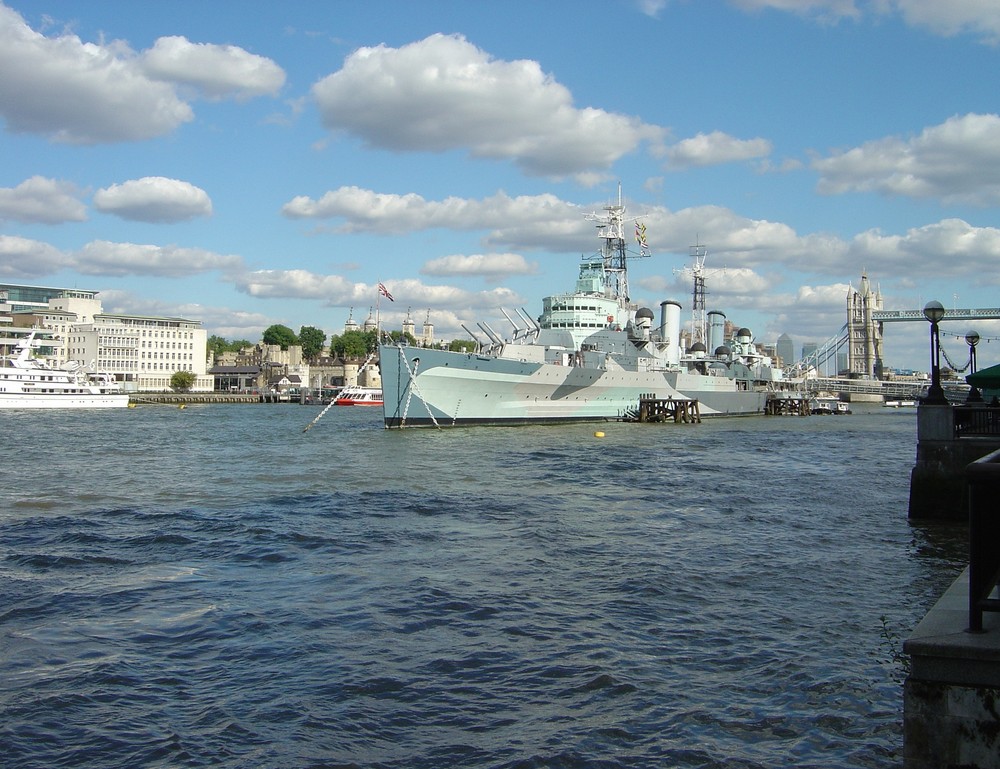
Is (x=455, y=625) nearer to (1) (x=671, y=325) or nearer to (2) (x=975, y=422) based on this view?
(2) (x=975, y=422)

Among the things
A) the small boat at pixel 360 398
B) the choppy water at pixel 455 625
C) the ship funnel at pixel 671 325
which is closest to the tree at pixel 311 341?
the small boat at pixel 360 398

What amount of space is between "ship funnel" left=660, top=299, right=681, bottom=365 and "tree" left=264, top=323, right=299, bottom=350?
109m

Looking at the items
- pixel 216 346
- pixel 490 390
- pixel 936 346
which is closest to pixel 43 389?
pixel 490 390

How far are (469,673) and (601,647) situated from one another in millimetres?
1489

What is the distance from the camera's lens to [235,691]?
278 inches

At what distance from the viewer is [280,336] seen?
158m

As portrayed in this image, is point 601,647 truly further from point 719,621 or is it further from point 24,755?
point 24,755

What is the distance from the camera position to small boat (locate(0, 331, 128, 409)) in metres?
70.0

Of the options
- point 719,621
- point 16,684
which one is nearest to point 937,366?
point 719,621

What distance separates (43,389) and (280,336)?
86.4m

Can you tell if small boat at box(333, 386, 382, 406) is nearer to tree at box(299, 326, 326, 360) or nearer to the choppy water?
tree at box(299, 326, 326, 360)

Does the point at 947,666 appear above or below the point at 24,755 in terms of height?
above

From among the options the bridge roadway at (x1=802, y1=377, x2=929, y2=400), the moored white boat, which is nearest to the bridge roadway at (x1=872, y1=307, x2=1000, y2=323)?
the bridge roadway at (x1=802, y1=377, x2=929, y2=400)

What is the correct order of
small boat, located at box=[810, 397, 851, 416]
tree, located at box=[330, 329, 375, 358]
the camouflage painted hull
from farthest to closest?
tree, located at box=[330, 329, 375, 358]
small boat, located at box=[810, 397, 851, 416]
the camouflage painted hull
